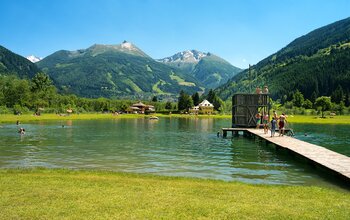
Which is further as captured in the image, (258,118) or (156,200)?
(258,118)

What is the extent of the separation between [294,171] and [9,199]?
67.1 feet

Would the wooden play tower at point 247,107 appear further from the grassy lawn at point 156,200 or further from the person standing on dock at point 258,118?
the grassy lawn at point 156,200

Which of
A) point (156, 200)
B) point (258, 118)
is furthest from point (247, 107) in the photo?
point (156, 200)

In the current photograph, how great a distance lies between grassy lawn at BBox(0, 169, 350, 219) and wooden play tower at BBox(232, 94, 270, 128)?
4770cm

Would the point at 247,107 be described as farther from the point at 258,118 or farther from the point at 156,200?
the point at 156,200

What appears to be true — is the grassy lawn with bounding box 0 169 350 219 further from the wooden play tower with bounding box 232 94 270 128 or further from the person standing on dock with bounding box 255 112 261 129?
the wooden play tower with bounding box 232 94 270 128

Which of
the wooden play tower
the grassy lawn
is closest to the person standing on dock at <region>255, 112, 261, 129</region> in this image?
the wooden play tower

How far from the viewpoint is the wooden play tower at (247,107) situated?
216 feet

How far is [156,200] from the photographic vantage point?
15.0 m

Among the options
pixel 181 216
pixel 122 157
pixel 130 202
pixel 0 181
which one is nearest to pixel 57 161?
pixel 122 157

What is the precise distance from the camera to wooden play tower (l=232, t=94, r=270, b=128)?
65938mm

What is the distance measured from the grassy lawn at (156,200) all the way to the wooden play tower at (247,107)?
157 ft

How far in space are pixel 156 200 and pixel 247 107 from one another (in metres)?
53.8

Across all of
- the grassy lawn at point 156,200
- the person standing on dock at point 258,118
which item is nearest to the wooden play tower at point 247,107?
the person standing on dock at point 258,118
